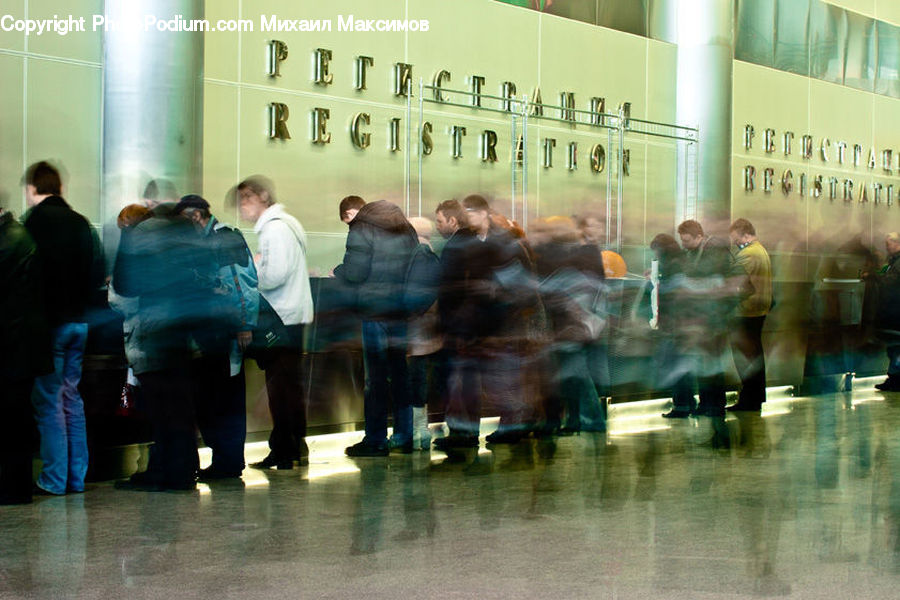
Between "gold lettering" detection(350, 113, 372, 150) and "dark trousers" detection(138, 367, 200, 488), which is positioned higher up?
"gold lettering" detection(350, 113, 372, 150)

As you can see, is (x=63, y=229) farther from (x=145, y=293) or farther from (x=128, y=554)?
(x=128, y=554)

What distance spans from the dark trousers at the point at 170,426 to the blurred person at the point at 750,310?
518cm

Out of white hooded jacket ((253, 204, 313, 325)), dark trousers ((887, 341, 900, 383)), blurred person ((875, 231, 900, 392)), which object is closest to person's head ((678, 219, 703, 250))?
blurred person ((875, 231, 900, 392))

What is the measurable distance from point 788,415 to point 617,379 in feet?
4.97

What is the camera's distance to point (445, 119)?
13.6 m

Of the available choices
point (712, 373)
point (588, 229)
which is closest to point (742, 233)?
point (712, 373)

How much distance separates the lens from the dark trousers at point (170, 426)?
7816 millimetres

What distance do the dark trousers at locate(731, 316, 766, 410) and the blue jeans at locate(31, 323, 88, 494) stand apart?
6372 millimetres

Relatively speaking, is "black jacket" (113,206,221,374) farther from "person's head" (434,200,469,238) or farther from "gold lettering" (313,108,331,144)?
"gold lettering" (313,108,331,144)

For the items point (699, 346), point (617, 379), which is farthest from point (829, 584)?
point (617, 379)

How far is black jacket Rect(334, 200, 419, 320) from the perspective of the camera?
Answer: 907 cm

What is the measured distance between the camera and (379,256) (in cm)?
908

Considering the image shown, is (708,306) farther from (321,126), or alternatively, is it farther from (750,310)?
(321,126)

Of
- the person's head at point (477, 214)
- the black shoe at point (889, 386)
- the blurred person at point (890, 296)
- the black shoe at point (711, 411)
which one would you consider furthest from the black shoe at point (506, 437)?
the black shoe at point (889, 386)
